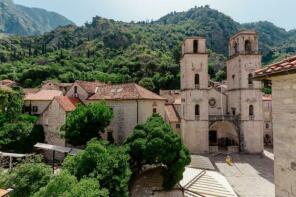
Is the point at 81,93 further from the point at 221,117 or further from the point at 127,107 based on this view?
the point at 221,117

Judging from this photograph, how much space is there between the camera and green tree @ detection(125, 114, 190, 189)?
2359 cm

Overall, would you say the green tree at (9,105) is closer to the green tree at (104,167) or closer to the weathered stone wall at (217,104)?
the green tree at (104,167)

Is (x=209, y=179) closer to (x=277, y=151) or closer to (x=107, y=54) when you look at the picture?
(x=277, y=151)

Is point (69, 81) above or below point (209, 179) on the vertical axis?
above

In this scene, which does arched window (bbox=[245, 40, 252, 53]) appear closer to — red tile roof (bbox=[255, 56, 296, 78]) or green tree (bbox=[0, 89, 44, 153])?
green tree (bbox=[0, 89, 44, 153])

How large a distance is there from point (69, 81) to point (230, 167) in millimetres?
60506

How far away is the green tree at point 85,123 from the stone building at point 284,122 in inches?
970

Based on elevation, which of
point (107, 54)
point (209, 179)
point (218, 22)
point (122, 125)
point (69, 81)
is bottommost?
point (209, 179)

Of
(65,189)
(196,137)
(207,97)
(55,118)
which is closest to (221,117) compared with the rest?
(207,97)

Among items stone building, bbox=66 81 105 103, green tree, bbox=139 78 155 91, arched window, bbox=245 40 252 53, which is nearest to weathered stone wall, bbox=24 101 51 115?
stone building, bbox=66 81 105 103

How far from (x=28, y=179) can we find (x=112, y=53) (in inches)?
3921

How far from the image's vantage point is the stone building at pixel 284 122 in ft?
22.2

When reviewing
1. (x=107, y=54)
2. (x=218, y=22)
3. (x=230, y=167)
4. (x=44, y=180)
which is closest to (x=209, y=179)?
(x=230, y=167)

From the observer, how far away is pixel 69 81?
83.8 meters
